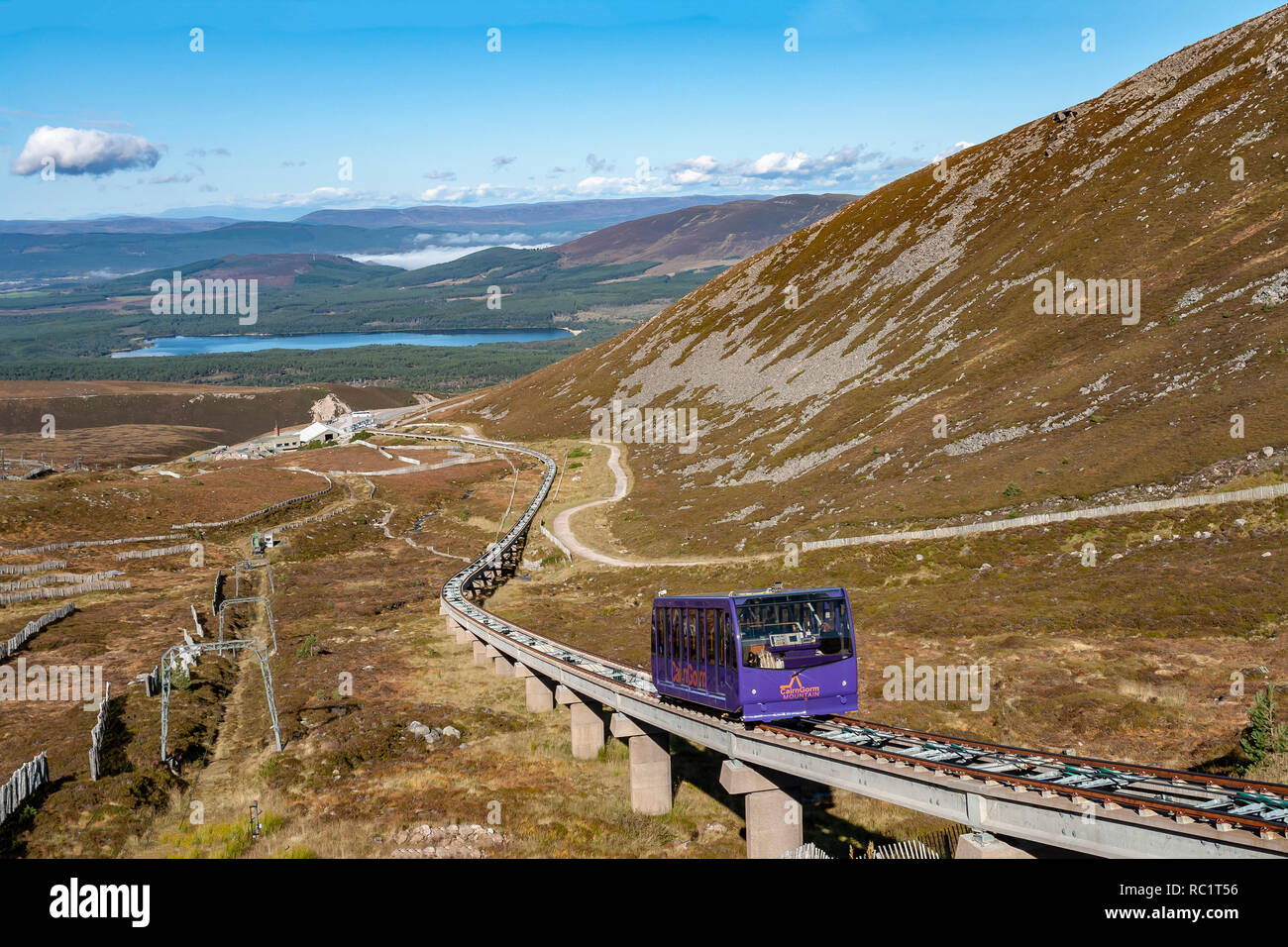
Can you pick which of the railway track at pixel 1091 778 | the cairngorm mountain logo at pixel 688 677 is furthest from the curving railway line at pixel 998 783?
the cairngorm mountain logo at pixel 688 677

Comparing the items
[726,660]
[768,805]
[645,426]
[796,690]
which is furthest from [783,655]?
[645,426]

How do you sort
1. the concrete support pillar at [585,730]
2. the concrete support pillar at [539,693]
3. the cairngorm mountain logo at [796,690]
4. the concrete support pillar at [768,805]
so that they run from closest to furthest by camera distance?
the concrete support pillar at [768,805] → the cairngorm mountain logo at [796,690] → the concrete support pillar at [585,730] → the concrete support pillar at [539,693]

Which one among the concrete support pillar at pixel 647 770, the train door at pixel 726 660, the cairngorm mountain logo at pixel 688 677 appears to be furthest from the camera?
the concrete support pillar at pixel 647 770

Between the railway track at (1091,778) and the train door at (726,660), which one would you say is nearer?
the railway track at (1091,778)

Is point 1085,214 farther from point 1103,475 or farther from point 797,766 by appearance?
point 797,766

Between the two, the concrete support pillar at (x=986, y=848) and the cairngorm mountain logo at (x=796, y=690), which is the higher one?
the cairngorm mountain logo at (x=796, y=690)

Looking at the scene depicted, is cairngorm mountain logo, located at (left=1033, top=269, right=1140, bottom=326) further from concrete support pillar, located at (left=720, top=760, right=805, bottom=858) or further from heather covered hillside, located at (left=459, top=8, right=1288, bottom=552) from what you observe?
concrete support pillar, located at (left=720, top=760, right=805, bottom=858)

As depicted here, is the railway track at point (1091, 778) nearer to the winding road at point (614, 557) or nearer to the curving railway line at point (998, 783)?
the curving railway line at point (998, 783)
